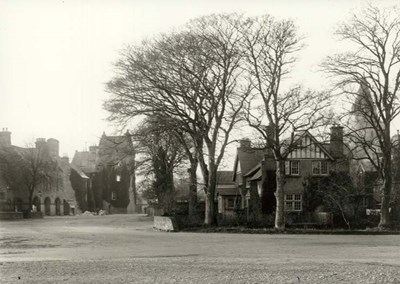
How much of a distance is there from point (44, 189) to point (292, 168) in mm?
45717

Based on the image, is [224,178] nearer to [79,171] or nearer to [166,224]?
[79,171]

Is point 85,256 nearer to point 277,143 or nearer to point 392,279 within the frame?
point 392,279

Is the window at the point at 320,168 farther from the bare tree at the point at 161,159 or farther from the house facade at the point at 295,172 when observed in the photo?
the bare tree at the point at 161,159

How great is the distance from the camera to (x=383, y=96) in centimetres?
3803

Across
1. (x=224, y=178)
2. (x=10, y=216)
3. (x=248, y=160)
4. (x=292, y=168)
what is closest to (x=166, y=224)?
(x=292, y=168)

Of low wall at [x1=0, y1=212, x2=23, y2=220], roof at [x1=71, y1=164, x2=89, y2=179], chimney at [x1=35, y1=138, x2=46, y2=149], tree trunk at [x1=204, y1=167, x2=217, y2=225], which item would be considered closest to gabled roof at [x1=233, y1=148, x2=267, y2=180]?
tree trunk at [x1=204, y1=167, x2=217, y2=225]

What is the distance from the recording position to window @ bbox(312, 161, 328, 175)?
5072 centimetres

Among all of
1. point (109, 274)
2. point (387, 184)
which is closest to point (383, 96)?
point (387, 184)

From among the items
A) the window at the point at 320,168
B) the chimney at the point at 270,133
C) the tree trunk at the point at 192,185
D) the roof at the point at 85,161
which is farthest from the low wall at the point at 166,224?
the roof at the point at 85,161

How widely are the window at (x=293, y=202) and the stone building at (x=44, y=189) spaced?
33927 mm

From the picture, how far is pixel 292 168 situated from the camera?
50938 millimetres

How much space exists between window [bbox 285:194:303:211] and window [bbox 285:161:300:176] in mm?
2079

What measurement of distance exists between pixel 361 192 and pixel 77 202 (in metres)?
61.3

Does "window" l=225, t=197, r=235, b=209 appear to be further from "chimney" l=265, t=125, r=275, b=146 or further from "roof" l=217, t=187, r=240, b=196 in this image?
"chimney" l=265, t=125, r=275, b=146
